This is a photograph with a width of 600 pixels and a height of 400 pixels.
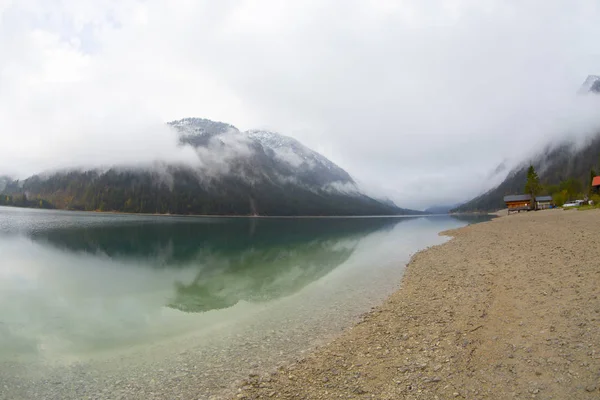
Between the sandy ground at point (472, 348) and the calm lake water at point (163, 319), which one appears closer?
the sandy ground at point (472, 348)

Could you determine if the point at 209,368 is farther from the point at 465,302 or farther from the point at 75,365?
the point at 465,302

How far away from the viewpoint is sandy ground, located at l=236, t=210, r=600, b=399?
8786mm

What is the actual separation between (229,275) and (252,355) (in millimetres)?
20412

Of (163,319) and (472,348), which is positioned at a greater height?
(472,348)

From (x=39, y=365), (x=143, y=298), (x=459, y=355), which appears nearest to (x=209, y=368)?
(x=39, y=365)

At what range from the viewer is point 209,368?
1287 centimetres

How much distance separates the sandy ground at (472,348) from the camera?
8786mm

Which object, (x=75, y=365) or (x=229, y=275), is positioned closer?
(x=75, y=365)

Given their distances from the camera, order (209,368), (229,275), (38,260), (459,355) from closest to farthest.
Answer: (459,355) < (209,368) < (229,275) < (38,260)

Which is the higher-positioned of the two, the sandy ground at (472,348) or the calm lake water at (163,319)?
the sandy ground at (472,348)

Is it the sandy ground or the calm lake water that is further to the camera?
the calm lake water

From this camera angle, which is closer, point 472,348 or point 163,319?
point 472,348

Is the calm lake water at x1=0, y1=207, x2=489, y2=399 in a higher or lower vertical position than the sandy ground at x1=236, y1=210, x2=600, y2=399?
lower

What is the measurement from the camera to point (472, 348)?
37.0 feet
